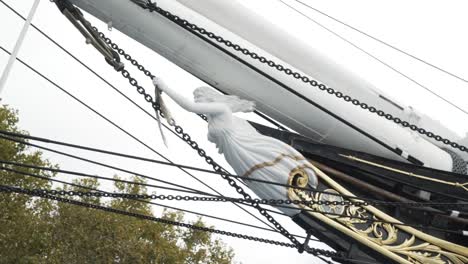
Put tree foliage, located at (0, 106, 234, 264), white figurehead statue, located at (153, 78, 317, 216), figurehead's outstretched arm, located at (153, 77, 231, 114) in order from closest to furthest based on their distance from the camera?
figurehead's outstretched arm, located at (153, 77, 231, 114)
white figurehead statue, located at (153, 78, 317, 216)
tree foliage, located at (0, 106, 234, 264)

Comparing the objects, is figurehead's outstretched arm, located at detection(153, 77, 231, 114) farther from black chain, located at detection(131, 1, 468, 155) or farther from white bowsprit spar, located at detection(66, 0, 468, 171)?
black chain, located at detection(131, 1, 468, 155)

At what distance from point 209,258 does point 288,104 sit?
12957 millimetres

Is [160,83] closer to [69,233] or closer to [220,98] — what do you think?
[220,98]

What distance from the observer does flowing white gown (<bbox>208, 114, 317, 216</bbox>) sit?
4.30 metres

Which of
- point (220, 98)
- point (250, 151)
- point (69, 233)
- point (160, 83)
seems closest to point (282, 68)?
point (220, 98)

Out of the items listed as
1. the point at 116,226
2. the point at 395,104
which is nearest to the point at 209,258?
the point at 116,226

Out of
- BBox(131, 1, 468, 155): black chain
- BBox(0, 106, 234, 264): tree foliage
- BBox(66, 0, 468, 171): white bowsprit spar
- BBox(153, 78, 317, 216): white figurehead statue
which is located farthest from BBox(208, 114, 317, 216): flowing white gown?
BBox(0, 106, 234, 264): tree foliage

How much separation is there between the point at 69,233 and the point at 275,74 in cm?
1129

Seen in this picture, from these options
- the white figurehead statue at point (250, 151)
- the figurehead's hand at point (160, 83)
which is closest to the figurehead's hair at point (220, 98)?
the white figurehead statue at point (250, 151)

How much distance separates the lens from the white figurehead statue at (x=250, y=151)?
14.1ft

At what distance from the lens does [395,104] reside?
4.92m

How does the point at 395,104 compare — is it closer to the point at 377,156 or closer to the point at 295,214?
the point at 377,156

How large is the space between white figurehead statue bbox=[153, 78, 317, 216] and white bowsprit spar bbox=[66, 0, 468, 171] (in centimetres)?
28

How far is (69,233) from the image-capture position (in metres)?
14.8
